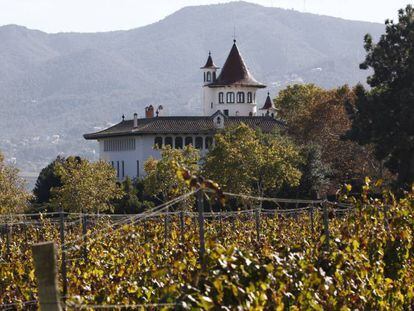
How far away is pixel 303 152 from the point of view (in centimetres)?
8931

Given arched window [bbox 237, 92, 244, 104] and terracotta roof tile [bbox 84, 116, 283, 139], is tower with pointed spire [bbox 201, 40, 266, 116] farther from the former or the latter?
terracotta roof tile [bbox 84, 116, 283, 139]

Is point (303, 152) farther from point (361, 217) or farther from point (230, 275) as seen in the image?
point (230, 275)

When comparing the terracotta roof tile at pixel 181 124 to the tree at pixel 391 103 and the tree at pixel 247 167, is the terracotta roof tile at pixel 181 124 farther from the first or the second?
the tree at pixel 391 103

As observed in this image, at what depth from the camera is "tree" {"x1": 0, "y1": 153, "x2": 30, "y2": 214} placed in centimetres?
8175

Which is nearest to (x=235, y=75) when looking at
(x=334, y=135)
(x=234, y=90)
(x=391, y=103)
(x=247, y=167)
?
(x=234, y=90)

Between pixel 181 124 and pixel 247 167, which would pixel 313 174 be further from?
Answer: pixel 181 124

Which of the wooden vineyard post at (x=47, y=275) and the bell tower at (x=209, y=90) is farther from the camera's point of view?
the bell tower at (x=209, y=90)

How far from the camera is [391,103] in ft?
226

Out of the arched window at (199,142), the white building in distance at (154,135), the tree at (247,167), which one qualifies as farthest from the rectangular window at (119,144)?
the tree at (247,167)

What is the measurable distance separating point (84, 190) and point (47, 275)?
7283 centimetres

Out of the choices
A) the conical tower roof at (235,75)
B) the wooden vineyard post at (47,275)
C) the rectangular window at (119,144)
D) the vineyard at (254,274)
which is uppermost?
the conical tower roof at (235,75)

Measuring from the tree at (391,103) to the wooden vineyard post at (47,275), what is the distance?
179 ft

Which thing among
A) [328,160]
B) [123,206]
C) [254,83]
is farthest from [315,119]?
[254,83]

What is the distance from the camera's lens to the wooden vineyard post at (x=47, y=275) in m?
11.3
